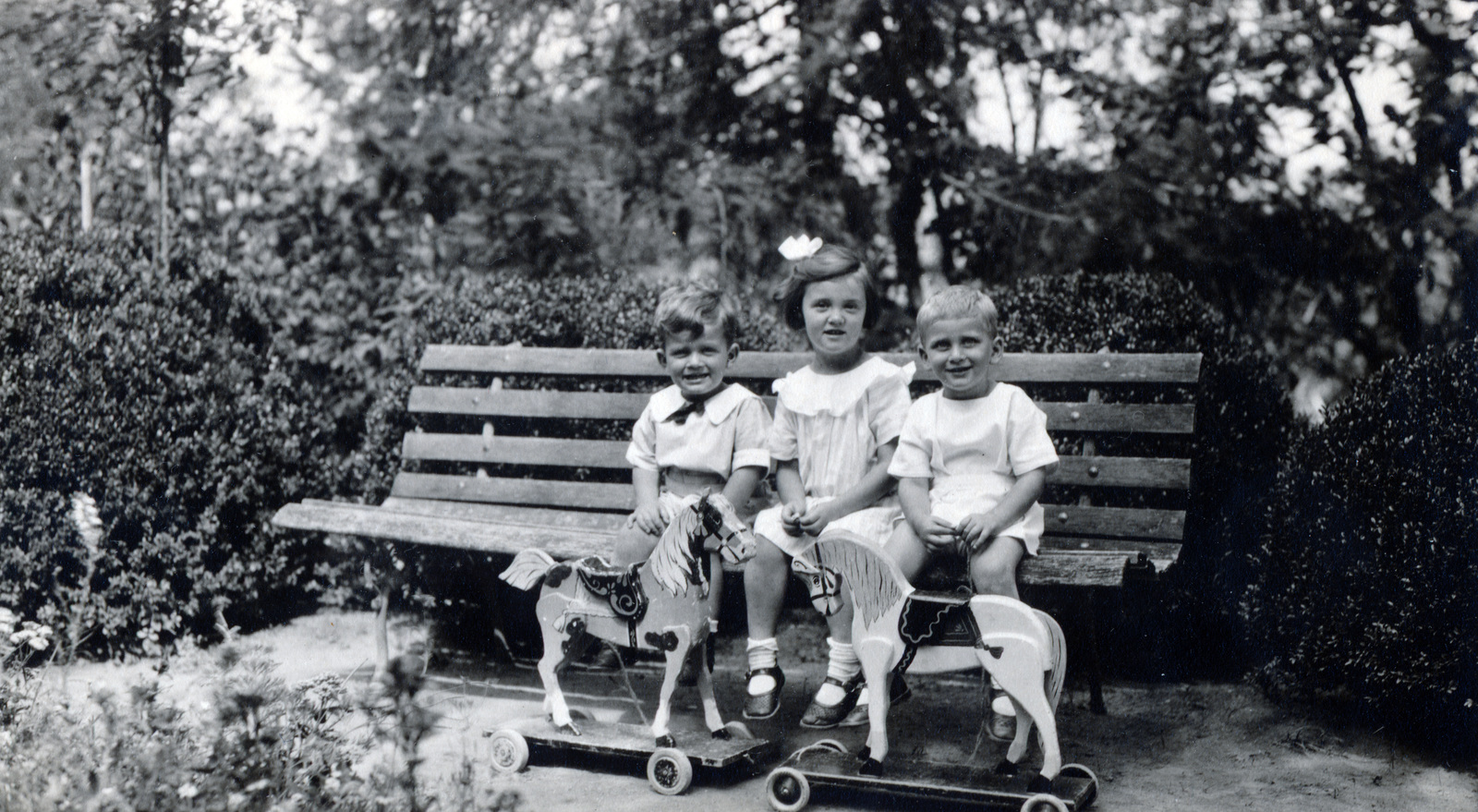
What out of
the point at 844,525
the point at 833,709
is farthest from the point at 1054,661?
the point at 844,525

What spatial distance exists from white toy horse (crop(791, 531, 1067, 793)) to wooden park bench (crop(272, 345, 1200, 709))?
0.44 meters

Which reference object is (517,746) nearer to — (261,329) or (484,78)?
(261,329)

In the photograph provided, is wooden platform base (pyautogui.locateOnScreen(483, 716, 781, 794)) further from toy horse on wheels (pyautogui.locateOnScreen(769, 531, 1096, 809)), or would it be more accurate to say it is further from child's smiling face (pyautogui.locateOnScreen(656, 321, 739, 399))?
child's smiling face (pyautogui.locateOnScreen(656, 321, 739, 399))

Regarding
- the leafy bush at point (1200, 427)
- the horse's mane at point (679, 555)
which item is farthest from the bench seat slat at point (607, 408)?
the horse's mane at point (679, 555)

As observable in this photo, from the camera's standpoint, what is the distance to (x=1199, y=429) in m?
4.88

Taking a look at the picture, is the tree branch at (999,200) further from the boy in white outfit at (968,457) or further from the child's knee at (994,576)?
the child's knee at (994,576)

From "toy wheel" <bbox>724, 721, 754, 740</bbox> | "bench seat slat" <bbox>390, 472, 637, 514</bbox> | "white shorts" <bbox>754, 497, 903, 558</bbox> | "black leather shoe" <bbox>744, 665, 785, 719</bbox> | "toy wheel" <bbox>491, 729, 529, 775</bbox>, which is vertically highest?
"white shorts" <bbox>754, 497, 903, 558</bbox>

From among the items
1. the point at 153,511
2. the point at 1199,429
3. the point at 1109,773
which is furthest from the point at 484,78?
the point at 1109,773

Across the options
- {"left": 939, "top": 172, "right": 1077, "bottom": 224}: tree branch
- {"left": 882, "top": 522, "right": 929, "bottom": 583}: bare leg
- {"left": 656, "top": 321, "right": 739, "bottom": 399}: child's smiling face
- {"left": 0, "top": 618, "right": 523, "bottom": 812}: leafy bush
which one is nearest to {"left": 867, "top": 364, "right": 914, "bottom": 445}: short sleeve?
{"left": 882, "top": 522, "right": 929, "bottom": 583}: bare leg

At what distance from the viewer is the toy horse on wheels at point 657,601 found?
3.64 m

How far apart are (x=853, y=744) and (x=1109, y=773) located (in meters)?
0.76

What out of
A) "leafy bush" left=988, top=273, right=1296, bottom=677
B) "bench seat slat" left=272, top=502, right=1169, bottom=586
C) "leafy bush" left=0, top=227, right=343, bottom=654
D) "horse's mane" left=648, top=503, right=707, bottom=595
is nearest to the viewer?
"horse's mane" left=648, top=503, right=707, bottom=595

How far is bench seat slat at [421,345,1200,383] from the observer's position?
175 inches

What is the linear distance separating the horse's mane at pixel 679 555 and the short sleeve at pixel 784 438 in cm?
64
